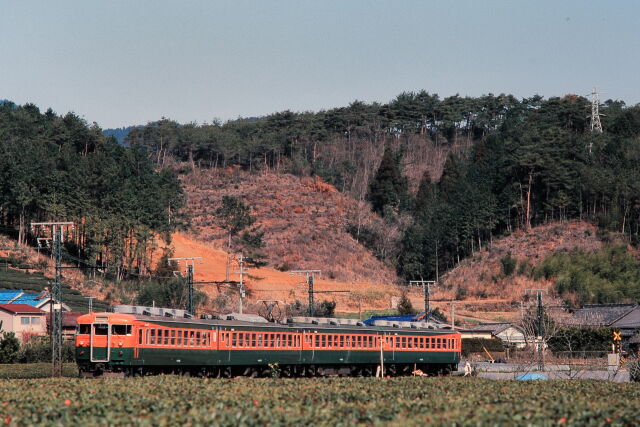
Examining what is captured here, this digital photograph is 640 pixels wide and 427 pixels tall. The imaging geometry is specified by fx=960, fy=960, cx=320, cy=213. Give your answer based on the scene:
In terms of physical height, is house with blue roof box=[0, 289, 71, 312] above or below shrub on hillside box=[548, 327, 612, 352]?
above

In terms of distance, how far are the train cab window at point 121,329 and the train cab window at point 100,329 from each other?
0.26 metres

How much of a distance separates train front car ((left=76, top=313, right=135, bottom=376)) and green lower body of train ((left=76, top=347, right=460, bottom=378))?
40mm

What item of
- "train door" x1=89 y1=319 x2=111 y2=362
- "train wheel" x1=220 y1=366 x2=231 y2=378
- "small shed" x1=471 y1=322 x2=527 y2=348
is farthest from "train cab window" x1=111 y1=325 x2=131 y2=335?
"small shed" x1=471 y1=322 x2=527 y2=348

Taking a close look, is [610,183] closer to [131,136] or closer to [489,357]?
[489,357]

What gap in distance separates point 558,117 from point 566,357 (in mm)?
72225

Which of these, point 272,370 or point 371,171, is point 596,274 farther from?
point 272,370

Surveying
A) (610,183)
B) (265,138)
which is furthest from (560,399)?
(265,138)

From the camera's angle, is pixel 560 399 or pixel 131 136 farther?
pixel 131 136

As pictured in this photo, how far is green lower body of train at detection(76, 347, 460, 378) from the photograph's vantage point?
128 ft

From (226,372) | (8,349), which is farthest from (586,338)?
(8,349)

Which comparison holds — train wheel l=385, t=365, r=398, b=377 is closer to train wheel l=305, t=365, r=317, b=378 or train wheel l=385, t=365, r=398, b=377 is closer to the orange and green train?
the orange and green train

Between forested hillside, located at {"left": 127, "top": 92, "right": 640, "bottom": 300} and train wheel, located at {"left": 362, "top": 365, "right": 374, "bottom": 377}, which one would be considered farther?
forested hillside, located at {"left": 127, "top": 92, "right": 640, "bottom": 300}

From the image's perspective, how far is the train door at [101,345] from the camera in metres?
38.6

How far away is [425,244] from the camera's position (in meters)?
125
